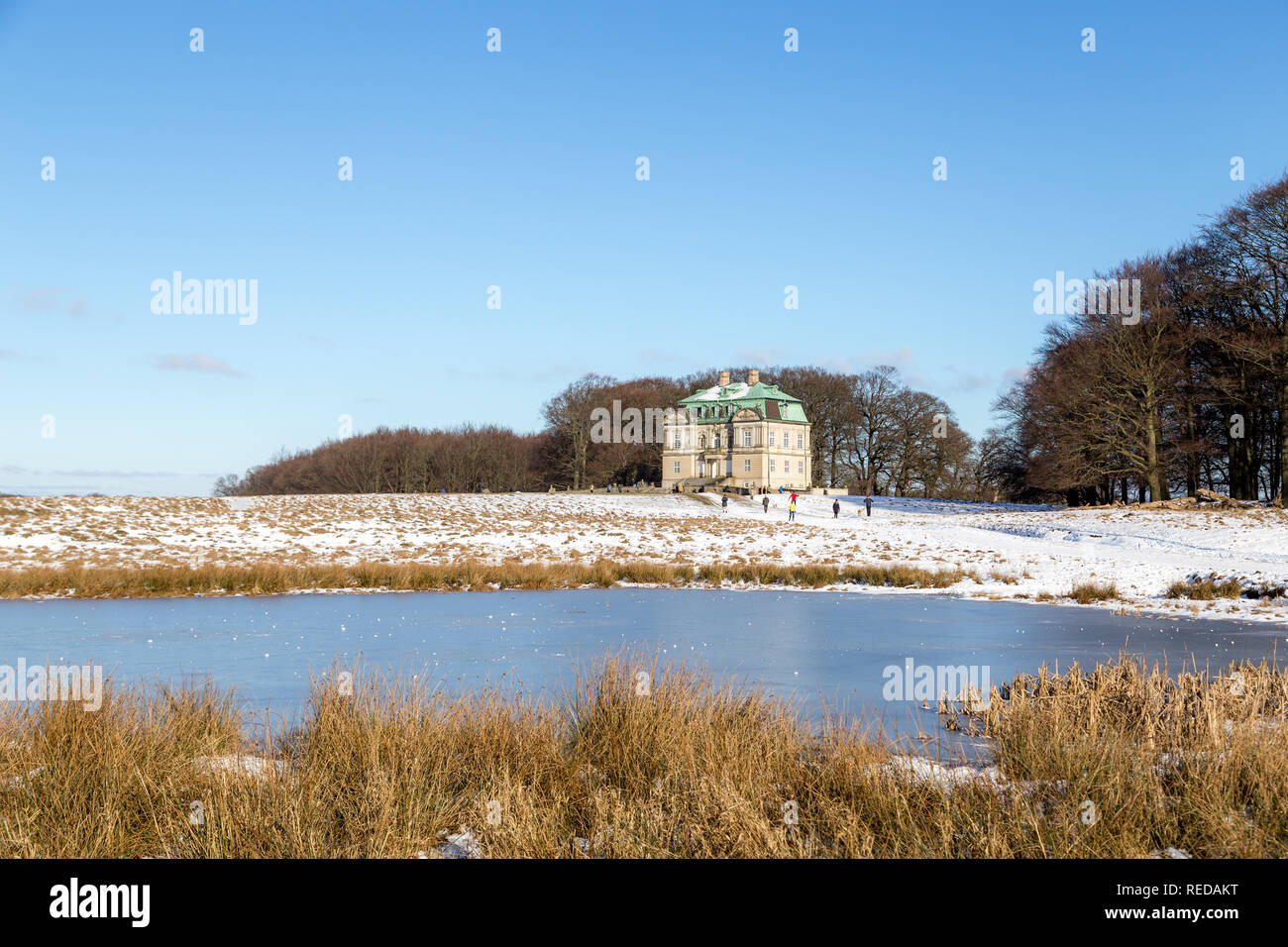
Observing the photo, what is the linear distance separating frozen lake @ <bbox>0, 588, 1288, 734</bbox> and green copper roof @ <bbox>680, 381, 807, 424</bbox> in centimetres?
6619

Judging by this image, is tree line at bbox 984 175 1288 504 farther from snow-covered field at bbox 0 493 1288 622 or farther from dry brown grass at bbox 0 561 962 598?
dry brown grass at bbox 0 561 962 598

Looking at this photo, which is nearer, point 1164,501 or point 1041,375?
point 1164,501

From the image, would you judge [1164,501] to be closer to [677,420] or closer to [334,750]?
[334,750]

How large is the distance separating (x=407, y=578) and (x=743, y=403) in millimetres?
66862

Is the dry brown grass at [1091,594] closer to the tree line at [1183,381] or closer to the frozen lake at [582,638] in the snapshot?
the frozen lake at [582,638]

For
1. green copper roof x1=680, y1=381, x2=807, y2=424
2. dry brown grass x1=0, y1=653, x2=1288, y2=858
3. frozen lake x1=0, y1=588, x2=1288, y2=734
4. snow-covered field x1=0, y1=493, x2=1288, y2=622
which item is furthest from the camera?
green copper roof x1=680, y1=381, x2=807, y2=424

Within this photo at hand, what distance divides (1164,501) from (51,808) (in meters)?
47.4

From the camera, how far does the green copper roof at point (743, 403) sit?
87.2 m

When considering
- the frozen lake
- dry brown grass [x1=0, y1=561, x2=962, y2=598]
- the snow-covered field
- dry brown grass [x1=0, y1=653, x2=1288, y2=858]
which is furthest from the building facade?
dry brown grass [x1=0, y1=653, x2=1288, y2=858]

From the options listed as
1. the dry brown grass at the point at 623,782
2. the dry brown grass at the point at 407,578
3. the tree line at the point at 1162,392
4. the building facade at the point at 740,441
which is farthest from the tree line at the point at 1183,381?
the dry brown grass at the point at 623,782

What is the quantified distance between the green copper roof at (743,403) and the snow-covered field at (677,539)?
114 ft

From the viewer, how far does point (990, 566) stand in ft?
91.5

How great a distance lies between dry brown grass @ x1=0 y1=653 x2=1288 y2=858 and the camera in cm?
550
